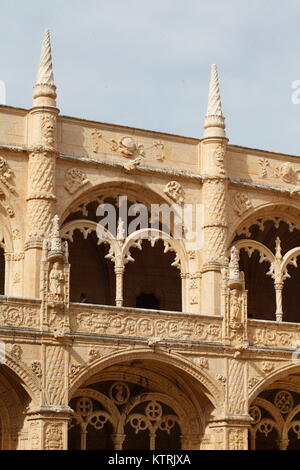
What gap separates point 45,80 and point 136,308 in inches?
241

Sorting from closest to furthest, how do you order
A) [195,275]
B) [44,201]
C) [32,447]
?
[32,447] < [44,201] < [195,275]

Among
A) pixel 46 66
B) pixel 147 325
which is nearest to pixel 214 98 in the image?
pixel 46 66

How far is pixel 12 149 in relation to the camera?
32.2 m

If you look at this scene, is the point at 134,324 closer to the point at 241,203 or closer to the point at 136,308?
the point at 136,308

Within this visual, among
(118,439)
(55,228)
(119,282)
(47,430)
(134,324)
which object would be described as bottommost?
(47,430)

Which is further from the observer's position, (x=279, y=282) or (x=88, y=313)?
(x=279, y=282)

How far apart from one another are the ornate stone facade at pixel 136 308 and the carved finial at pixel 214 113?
0.04 metres

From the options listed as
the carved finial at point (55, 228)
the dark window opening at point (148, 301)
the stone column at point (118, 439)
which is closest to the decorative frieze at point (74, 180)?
the carved finial at point (55, 228)

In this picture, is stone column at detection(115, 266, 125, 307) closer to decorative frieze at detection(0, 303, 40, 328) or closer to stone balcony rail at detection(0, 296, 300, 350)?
stone balcony rail at detection(0, 296, 300, 350)

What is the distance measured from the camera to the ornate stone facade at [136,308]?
3027cm

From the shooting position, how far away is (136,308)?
32.2 metres

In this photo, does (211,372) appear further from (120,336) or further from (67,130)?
(67,130)

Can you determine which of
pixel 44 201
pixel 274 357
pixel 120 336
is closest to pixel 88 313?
pixel 120 336

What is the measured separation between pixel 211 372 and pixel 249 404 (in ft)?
4.75
